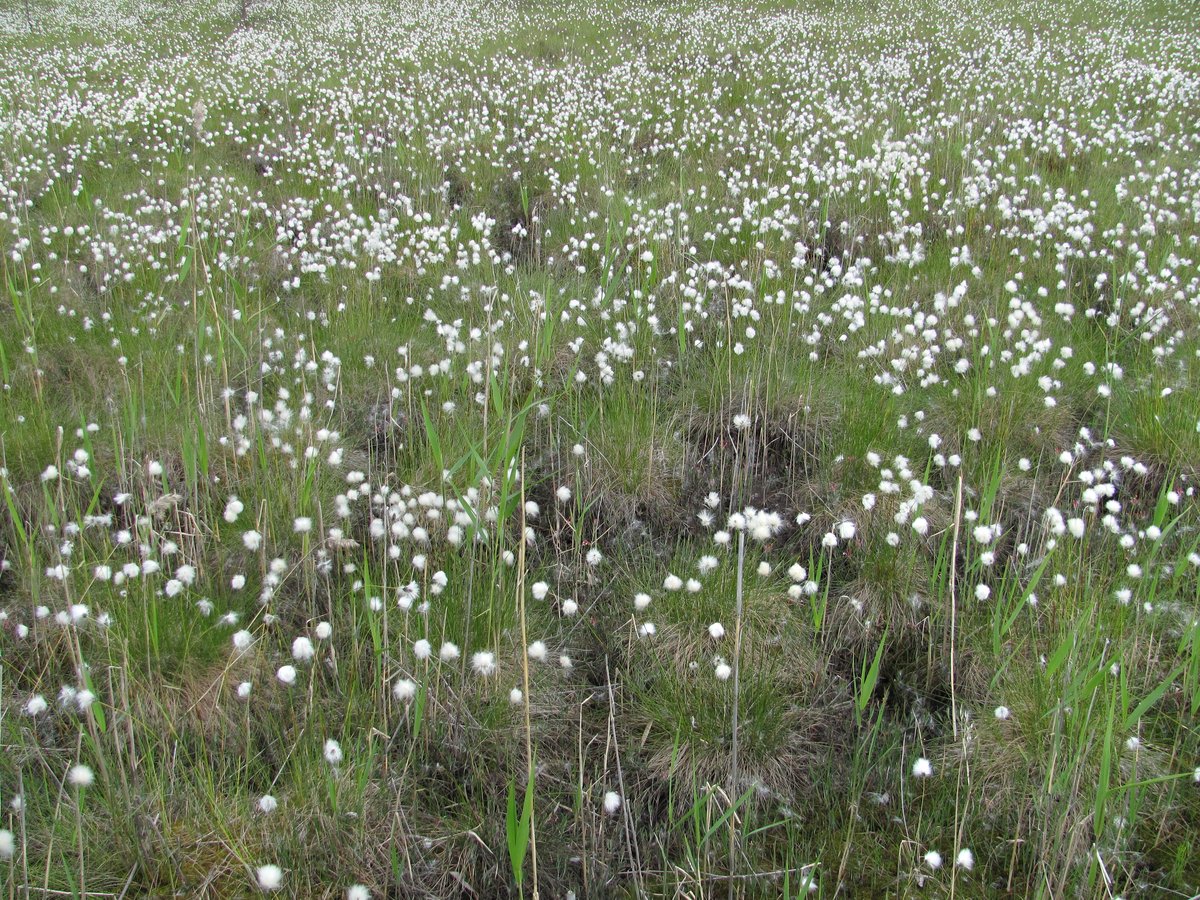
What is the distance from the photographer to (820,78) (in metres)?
9.28

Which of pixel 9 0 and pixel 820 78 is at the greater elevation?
pixel 9 0

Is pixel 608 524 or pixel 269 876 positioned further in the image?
pixel 608 524

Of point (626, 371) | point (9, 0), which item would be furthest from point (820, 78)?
point (9, 0)

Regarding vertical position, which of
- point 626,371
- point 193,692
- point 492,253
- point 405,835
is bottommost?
point 405,835

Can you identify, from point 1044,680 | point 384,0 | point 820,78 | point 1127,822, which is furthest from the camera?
point 384,0

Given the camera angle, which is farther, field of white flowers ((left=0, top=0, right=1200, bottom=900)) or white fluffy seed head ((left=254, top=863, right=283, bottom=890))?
field of white flowers ((left=0, top=0, right=1200, bottom=900))

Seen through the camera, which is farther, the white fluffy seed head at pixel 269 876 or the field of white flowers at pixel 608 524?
the field of white flowers at pixel 608 524

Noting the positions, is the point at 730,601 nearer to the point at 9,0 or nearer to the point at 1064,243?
the point at 1064,243

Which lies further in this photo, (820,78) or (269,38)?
(269,38)

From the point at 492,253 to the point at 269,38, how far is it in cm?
1202

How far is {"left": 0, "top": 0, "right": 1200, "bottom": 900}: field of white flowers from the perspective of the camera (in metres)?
2.04

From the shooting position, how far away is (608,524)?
340cm

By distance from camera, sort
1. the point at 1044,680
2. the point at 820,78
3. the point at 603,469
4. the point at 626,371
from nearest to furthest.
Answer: the point at 1044,680 → the point at 603,469 → the point at 626,371 → the point at 820,78

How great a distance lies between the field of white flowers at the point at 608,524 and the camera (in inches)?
80.1
